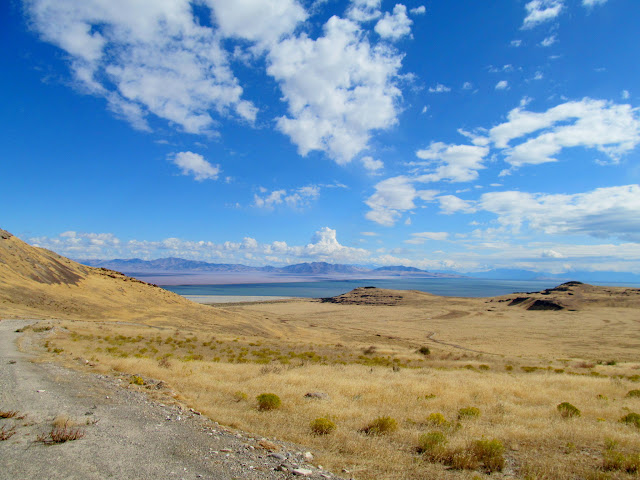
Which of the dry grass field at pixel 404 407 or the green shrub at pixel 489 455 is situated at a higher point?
the green shrub at pixel 489 455

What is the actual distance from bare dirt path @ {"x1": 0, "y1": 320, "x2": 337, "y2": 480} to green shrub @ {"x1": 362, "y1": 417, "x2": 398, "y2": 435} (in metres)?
2.74

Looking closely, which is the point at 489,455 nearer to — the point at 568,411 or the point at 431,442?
the point at 431,442

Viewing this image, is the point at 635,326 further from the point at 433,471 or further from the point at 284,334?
the point at 433,471

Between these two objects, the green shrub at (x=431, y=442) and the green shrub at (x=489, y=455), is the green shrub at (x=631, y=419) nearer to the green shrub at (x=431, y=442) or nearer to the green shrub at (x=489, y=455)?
the green shrub at (x=489, y=455)

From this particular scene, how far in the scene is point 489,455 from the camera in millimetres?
7906

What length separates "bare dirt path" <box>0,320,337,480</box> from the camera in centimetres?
617

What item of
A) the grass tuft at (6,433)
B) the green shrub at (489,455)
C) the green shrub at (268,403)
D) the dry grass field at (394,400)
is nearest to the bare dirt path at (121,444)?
the grass tuft at (6,433)

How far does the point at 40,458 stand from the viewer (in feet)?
20.9

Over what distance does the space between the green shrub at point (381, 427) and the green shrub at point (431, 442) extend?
39.3 inches

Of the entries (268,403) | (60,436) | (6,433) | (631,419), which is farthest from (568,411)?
(6,433)

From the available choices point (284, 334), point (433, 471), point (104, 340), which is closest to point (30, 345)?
point (104, 340)

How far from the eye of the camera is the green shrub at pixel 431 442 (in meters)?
8.25

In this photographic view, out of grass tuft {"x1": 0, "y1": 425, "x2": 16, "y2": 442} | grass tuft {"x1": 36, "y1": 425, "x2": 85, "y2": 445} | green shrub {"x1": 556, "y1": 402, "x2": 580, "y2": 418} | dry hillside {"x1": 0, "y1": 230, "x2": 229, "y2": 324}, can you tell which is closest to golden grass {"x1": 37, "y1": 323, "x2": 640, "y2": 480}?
green shrub {"x1": 556, "y1": 402, "x2": 580, "y2": 418}

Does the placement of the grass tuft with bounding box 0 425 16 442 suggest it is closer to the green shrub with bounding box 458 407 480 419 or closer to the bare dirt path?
the bare dirt path
